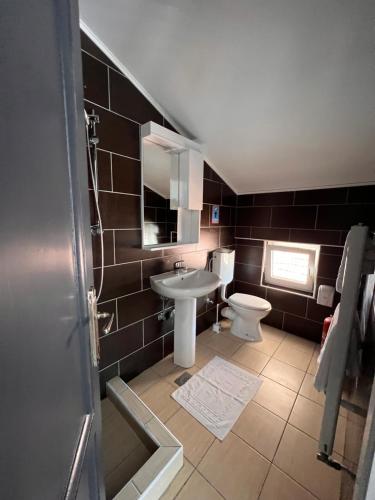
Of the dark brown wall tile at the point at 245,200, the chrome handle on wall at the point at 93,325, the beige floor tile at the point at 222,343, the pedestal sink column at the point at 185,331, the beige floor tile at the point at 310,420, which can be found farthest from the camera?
the dark brown wall tile at the point at 245,200

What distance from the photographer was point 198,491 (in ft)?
3.33

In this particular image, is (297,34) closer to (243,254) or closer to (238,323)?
(243,254)

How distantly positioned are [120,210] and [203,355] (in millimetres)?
1597

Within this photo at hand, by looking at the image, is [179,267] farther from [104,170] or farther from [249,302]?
[104,170]

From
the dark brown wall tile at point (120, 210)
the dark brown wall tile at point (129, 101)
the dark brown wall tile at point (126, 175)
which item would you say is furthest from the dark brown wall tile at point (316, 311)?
the dark brown wall tile at point (129, 101)

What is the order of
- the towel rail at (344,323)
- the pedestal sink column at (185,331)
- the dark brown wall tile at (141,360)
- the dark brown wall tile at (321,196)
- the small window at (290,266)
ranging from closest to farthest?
1. the towel rail at (344,323)
2. the dark brown wall tile at (141,360)
3. the pedestal sink column at (185,331)
4. the dark brown wall tile at (321,196)
5. the small window at (290,266)

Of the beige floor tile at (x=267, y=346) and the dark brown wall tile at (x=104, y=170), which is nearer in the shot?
the dark brown wall tile at (x=104, y=170)

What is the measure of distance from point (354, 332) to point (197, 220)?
4.77 ft

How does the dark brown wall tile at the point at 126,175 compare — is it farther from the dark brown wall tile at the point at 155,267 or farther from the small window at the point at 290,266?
the small window at the point at 290,266

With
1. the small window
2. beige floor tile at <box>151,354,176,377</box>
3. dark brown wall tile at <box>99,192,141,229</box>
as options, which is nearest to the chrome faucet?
dark brown wall tile at <box>99,192,141,229</box>

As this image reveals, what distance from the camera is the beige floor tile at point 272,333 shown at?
2.33 meters

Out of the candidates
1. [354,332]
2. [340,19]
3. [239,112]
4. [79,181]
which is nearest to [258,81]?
[239,112]

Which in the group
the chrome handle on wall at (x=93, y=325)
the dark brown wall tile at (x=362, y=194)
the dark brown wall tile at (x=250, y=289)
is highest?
the dark brown wall tile at (x=362, y=194)

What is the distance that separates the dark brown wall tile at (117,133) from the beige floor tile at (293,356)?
229cm
